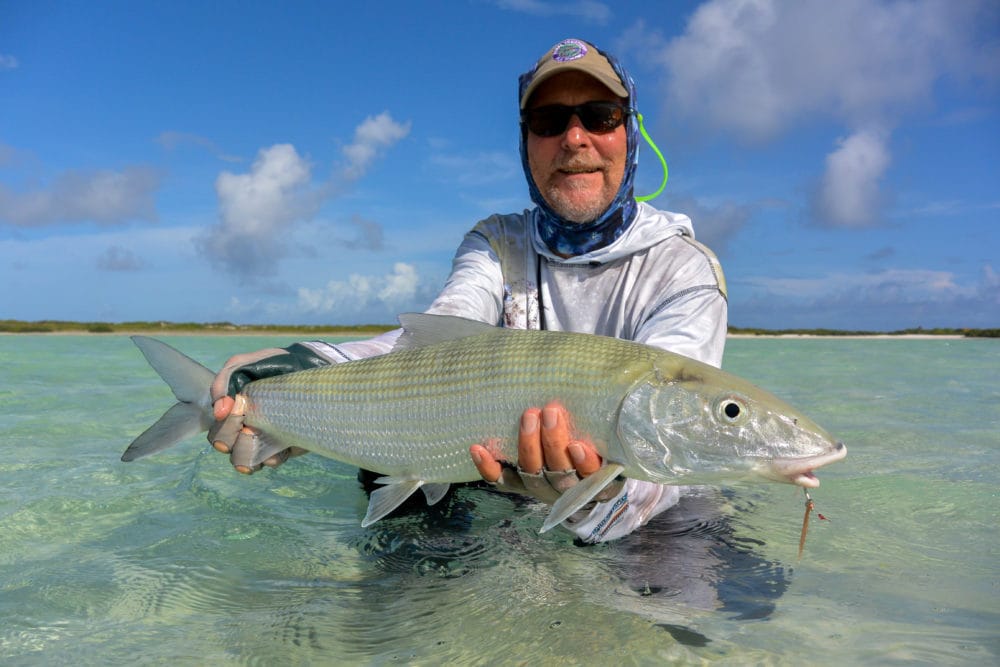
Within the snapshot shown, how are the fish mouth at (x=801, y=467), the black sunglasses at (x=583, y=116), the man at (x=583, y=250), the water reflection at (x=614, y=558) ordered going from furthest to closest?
the black sunglasses at (x=583, y=116), the man at (x=583, y=250), the water reflection at (x=614, y=558), the fish mouth at (x=801, y=467)

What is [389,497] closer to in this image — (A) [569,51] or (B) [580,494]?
(B) [580,494]

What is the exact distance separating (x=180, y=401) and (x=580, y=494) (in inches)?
74.6

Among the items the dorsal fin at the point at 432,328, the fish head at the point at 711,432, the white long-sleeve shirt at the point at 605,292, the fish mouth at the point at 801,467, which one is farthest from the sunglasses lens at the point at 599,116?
the fish mouth at the point at 801,467

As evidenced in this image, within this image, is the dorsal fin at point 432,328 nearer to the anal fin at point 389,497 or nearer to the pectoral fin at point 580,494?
the anal fin at point 389,497

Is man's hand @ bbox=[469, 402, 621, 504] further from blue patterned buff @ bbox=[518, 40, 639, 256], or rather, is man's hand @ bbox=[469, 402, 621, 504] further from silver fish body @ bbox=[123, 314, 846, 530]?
blue patterned buff @ bbox=[518, 40, 639, 256]

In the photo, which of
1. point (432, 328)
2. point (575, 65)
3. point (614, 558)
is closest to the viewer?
point (432, 328)

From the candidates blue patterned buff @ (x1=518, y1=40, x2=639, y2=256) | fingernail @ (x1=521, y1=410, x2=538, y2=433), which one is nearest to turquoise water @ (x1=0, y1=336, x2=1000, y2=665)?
fingernail @ (x1=521, y1=410, x2=538, y2=433)

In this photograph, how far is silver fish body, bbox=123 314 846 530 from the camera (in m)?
2.39

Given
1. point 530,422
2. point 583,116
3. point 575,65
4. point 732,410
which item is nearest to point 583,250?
point 583,116

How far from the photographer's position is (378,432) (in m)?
2.96

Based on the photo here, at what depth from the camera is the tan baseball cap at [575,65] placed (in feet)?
12.8

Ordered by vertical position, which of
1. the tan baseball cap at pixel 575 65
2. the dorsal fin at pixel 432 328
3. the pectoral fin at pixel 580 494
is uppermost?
the tan baseball cap at pixel 575 65

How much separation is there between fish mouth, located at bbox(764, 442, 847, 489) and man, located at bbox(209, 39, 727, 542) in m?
1.12

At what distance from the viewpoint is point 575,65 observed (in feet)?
12.8
